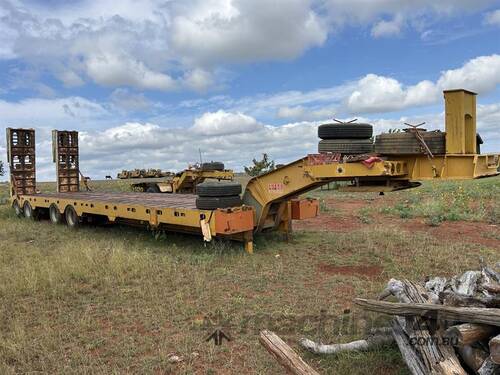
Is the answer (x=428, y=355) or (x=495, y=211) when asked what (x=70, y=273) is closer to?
(x=428, y=355)

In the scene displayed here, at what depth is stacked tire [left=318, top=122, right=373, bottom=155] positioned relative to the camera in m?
7.37

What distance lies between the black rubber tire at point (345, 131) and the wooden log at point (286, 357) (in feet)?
13.7

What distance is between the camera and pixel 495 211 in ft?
43.7

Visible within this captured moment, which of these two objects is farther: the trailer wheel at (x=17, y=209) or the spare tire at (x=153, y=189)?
the spare tire at (x=153, y=189)

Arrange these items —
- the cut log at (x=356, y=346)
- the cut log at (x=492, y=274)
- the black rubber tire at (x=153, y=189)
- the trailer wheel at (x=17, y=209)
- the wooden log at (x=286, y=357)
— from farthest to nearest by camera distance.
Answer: the black rubber tire at (x=153, y=189)
the trailer wheel at (x=17, y=209)
the cut log at (x=492, y=274)
the cut log at (x=356, y=346)
the wooden log at (x=286, y=357)

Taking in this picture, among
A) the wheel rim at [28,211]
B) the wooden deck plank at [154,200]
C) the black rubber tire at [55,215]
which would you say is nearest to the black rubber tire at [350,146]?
the wooden deck plank at [154,200]

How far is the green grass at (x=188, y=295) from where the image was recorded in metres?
4.47

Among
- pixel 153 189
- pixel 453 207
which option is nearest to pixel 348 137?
pixel 453 207

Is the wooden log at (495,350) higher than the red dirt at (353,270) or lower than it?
higher

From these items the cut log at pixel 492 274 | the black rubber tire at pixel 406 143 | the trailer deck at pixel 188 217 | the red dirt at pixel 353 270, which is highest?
the black rubber tire at pixel 406 143

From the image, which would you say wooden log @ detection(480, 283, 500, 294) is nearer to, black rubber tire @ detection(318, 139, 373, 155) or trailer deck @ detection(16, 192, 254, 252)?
black rubber tire @ detection(318, 139, 373, 155)

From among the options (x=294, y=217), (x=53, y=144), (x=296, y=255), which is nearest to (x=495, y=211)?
(x=294, y=217)

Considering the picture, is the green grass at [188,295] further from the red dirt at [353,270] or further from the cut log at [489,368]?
the cut log at [489,368]

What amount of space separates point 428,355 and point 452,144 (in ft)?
11.8
